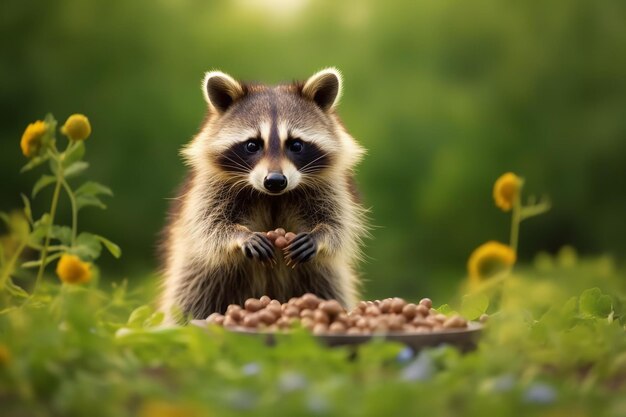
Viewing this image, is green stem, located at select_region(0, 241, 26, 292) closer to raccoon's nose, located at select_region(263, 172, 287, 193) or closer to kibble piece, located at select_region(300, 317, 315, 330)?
kibble piece, located at select_region(300, 317, 315, 330)

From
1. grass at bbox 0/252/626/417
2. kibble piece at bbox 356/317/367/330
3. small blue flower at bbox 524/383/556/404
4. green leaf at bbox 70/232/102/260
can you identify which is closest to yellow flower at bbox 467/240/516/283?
grass at bbox 0/252/626/417

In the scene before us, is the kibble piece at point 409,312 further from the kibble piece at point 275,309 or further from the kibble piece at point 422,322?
the kibble piece at point 275,309

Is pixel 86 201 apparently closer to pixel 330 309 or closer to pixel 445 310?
pixel 330 309

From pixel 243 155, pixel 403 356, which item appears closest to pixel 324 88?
pixel 243 155

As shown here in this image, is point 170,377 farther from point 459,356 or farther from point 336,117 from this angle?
point 336,117

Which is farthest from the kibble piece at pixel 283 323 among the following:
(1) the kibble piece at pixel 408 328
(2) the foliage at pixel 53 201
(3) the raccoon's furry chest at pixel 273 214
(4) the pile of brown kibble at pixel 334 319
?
(3) the raccoon's furry chest at pixel 273 214

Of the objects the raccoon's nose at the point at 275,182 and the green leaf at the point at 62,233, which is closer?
the green leaf at the point at 62,233
